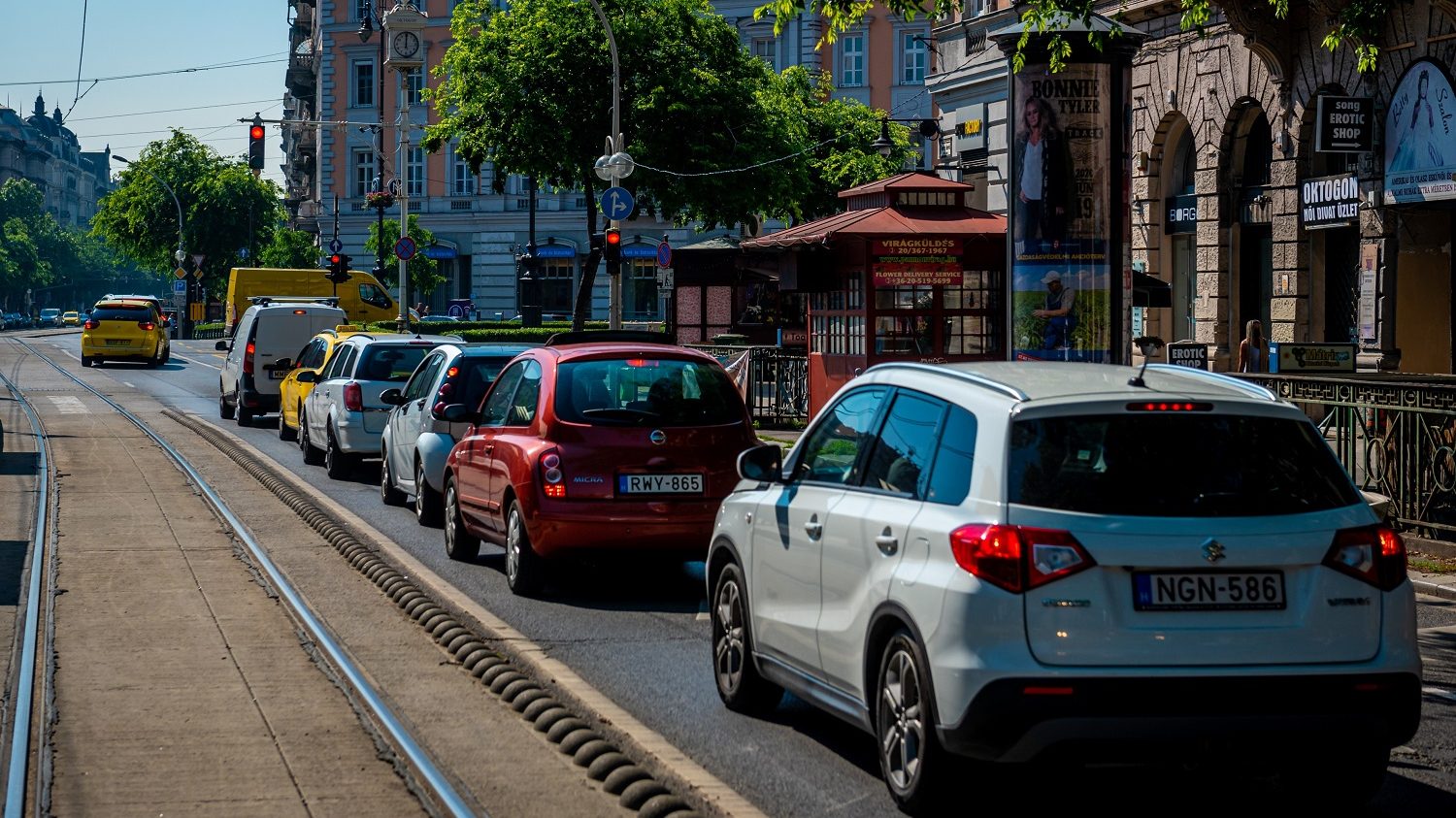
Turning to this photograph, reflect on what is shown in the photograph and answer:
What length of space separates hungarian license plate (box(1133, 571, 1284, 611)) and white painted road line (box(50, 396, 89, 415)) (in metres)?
30.2

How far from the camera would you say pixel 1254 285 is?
1119 inches

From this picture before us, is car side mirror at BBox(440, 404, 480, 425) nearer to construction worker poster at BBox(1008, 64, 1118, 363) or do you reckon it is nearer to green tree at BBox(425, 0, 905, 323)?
construction worker poster at BBox(1008, 64, 1118, 363)

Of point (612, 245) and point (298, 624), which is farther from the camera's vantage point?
point (612, 245)

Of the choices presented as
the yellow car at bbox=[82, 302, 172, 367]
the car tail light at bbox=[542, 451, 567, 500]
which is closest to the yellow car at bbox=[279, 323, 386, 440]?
the car tail light at bbox=[542, 451, 567, 500]

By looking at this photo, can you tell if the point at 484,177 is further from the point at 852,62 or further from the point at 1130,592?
the point at 1130,592

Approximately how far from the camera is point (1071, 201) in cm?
1784

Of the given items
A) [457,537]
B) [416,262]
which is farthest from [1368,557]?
[416,262]

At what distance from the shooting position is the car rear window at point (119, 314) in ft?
181

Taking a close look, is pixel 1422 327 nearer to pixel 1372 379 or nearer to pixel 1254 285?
pixel 1254 285

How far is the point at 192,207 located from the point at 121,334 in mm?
45292

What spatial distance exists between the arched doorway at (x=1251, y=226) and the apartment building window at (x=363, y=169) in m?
64.1

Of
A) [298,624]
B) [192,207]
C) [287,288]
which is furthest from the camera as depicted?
[192,207]

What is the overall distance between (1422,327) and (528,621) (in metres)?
17.4

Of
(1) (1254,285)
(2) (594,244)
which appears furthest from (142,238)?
(1) (1254,285)
